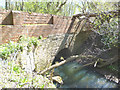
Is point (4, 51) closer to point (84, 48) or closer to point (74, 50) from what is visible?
point (74, 50)

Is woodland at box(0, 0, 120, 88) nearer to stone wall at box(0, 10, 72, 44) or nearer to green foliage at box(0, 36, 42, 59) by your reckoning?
green foliage at box(0, 36, 42, 59)

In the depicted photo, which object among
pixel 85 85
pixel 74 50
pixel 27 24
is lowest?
pixel 85 85

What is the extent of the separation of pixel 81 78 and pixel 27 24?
143 inches

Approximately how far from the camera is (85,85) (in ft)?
14.6

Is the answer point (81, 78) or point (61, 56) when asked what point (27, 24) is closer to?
point (61, 56)

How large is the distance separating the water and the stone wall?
2299mm

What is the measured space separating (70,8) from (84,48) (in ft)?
16.9

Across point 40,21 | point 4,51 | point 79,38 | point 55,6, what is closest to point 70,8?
point 55,6

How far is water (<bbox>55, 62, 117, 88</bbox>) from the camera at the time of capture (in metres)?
4.44

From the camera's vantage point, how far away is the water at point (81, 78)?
444cm

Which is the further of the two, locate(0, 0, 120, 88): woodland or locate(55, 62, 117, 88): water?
locate(55, 62, 117, 88): water

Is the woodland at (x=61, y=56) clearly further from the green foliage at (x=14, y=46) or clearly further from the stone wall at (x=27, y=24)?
the stone wall at (x=27, y=24)

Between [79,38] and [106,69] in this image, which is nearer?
[106,69]

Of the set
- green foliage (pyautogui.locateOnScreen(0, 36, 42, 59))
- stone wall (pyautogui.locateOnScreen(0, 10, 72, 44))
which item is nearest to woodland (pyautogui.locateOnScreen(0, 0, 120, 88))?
green foliage (pyautogui.locateOnScreen(0, 36, 42, 59))
